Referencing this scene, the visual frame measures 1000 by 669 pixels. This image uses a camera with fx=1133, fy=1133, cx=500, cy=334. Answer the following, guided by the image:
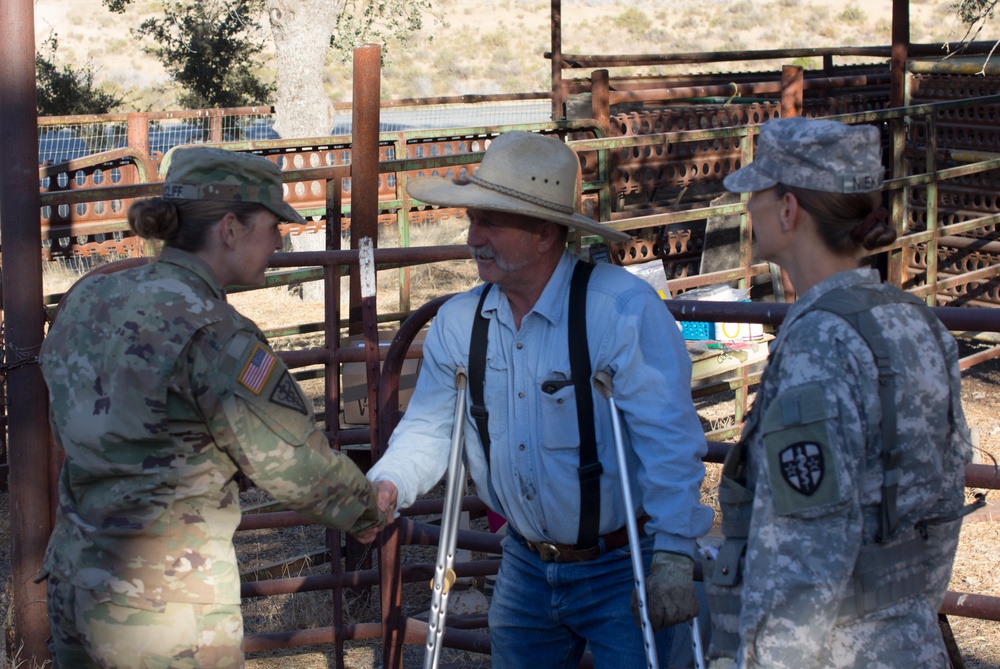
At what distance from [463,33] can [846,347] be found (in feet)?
179

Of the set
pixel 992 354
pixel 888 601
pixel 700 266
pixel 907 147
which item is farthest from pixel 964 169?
pixel 888 601

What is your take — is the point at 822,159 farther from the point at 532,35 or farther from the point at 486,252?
the point at 532,35

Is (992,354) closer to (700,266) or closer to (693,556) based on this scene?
(700,266)

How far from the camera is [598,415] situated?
8.70 feet

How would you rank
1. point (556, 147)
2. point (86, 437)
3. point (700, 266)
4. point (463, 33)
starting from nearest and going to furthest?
point (86, 437)
point (556, 147)
point (700, 266)
point (463, 33)

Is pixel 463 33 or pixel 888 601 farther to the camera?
pixel 463 33

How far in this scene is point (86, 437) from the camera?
2.41 metres

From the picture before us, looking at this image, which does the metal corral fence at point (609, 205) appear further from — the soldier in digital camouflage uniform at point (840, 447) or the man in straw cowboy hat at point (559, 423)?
the soldier in digital camouflage uniform at point (840, 447)

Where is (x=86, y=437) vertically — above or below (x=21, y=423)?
above

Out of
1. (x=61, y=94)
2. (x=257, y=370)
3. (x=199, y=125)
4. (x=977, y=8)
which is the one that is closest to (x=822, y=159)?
(x=257, y=370)

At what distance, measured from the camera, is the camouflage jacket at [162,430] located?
7.88ft

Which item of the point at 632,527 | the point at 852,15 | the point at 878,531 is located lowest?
the point at 632,527

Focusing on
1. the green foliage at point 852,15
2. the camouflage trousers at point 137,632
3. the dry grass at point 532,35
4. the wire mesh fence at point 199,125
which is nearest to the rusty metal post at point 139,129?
the wire mesh fence at point 199,125

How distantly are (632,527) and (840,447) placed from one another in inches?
29.3
